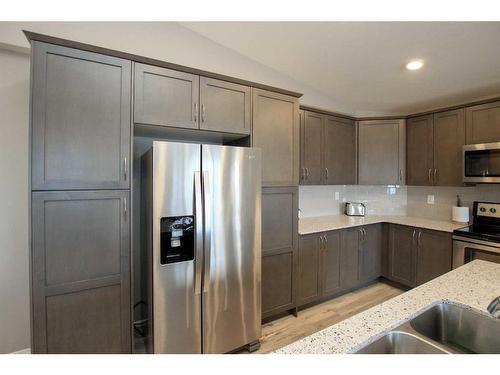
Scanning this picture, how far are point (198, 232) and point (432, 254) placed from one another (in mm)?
2693

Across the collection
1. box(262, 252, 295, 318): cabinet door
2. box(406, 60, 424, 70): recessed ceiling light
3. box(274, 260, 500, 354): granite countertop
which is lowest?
box(262, 252, 295, 318): cabinet door

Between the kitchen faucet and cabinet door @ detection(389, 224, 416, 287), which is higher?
the kitchen faucet

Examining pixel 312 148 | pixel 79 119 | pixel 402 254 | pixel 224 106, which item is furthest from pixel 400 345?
pixel 402 254

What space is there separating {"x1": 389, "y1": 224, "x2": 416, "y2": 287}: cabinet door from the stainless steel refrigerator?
2.13 m

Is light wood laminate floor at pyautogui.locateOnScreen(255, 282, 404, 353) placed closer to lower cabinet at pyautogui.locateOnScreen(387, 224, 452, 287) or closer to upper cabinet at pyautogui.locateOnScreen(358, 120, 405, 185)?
lower cabinet at pyautogui.locateOnScreen(387, 224, 452, 287)

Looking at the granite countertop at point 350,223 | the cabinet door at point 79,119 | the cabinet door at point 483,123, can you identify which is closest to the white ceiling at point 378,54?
the cabinet door at point 483,123

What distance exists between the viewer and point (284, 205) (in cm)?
236

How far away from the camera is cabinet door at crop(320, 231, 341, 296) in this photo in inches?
110

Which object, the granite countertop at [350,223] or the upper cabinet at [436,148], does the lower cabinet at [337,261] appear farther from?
the upper cabinet at [436,148]

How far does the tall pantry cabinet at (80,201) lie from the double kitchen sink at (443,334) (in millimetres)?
1513

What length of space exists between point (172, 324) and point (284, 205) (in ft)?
4.39

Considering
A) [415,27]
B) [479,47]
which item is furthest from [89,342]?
[479,47]

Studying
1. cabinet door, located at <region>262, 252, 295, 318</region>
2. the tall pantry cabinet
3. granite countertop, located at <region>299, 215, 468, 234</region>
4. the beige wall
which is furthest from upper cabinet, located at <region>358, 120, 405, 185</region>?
the beige wall

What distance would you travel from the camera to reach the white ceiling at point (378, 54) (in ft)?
6.36
